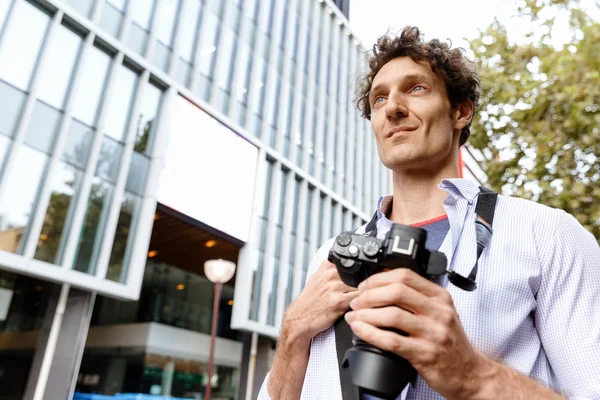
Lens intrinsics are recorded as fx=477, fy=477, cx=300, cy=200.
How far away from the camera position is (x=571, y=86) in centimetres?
699

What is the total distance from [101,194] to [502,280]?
1438 cm

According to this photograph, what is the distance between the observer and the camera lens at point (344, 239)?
3.46 feet

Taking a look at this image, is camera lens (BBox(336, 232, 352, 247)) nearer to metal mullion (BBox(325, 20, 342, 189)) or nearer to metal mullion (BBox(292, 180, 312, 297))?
metal mullion (BBox(292, 180, 312, 297))

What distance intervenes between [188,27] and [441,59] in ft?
59.4

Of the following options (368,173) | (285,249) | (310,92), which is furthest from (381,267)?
(368,173)

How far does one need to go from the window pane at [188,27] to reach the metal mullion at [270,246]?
611 cm

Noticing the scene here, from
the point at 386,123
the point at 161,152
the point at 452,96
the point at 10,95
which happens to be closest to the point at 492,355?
the point at 386,123

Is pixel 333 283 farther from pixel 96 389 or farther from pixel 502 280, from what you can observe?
pixel 96 389

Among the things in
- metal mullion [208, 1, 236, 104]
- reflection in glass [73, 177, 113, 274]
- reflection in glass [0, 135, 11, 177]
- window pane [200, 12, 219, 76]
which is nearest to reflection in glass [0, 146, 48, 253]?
reflection in glass [0, 135, 11, 177]

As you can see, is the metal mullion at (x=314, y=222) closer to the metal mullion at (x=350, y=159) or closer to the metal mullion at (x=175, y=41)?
the metal mullion at (x=350, y=159)

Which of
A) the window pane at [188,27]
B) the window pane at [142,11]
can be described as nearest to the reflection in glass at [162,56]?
the window pane at [188,27]

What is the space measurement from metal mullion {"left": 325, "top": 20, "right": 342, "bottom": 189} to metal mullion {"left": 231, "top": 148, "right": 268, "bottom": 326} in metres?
5.72

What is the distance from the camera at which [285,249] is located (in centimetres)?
A: 2080

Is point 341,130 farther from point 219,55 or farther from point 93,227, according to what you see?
point 93,227
